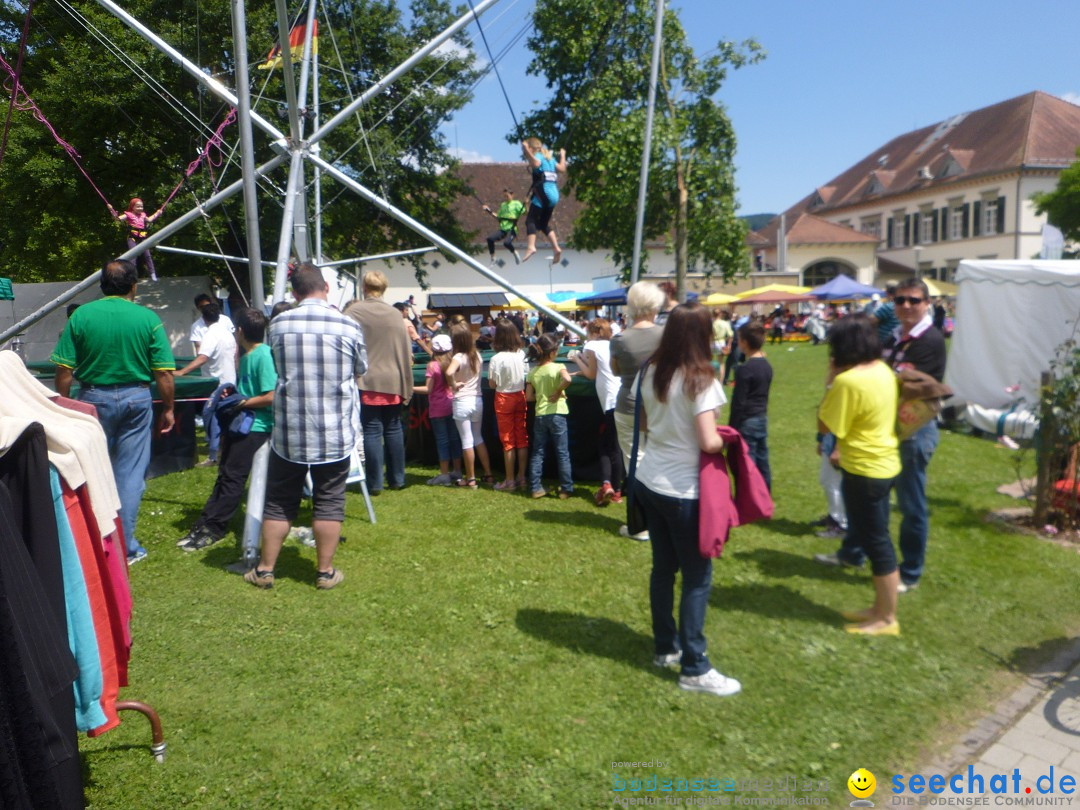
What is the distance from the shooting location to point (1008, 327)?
39.5 feet

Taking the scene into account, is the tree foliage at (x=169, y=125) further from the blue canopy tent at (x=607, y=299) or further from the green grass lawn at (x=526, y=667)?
the green grass lawn at (x=526, y=667)

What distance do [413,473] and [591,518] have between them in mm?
2549

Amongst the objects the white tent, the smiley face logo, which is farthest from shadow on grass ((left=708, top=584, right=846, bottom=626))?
the white tent

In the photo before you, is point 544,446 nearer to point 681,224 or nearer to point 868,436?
point 868,436

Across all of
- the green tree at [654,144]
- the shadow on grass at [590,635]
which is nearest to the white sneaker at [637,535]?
the shadow on grass at [590,635]

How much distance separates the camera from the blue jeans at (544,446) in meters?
7.38

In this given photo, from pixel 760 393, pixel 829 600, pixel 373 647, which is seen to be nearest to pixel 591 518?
pixel 760 393

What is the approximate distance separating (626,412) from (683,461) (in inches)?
92.5

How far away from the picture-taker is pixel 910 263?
59188 mm

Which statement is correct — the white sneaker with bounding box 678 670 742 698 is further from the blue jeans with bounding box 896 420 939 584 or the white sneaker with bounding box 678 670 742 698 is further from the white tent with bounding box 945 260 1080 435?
the white tent with bounding box 945 260 1080 435

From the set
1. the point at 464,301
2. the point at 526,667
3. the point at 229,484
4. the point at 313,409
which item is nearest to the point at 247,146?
the point at 313,409

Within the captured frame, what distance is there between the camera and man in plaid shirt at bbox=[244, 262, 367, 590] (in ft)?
15.4

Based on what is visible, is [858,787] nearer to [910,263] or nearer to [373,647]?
[373,647]

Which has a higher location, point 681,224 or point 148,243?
point 681,224
